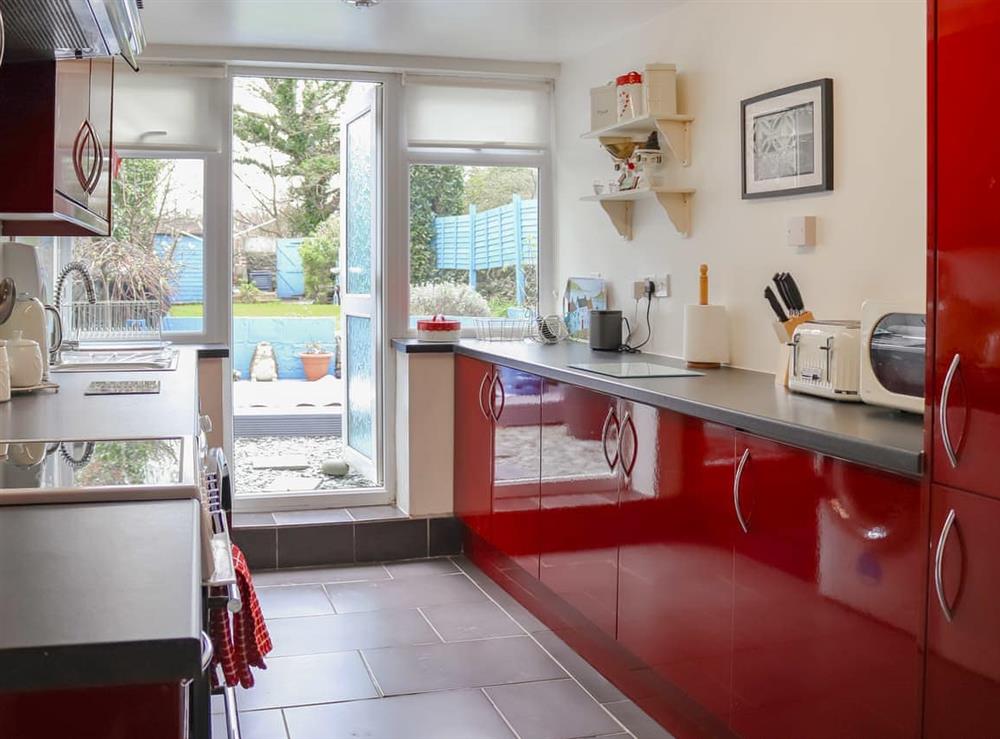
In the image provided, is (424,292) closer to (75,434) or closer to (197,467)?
(75,434)

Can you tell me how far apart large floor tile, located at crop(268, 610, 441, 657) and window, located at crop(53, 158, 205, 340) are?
1.51m

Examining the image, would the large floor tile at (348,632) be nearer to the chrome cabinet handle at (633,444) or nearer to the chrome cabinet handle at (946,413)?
the chrome cabinet handle at (633,444)

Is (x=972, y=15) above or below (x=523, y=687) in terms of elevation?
above

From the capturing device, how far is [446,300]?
197 inches

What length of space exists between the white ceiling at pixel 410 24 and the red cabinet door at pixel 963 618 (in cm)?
264

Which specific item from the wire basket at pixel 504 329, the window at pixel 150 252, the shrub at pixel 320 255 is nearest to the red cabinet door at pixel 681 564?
the wire basket at pixel 504 329

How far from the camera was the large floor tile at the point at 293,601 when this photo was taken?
153 inches

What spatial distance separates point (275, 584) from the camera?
169 inches

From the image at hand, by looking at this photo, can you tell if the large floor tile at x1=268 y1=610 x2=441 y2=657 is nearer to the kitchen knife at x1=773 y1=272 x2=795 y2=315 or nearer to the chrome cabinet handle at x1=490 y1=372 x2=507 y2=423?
the chrome cabinet handle at x1=490 y1=372 x2=507 y2=423

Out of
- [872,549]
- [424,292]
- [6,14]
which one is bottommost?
[872,549]

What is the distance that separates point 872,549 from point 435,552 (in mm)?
3037

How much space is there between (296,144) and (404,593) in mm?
8814

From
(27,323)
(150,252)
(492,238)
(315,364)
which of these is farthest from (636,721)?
(315,364)

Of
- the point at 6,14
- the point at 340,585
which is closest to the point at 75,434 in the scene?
the point at 6,14
